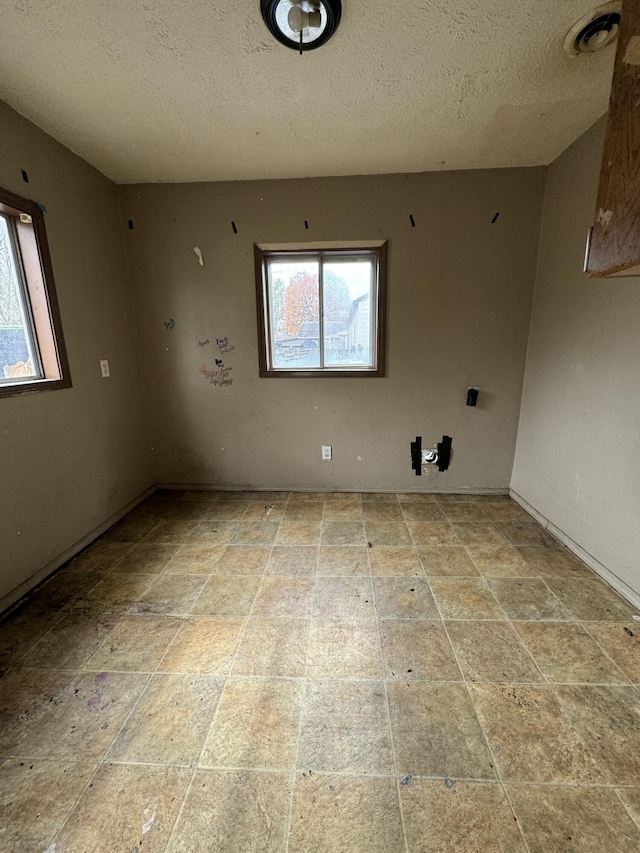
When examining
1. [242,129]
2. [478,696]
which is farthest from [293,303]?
[478,696]

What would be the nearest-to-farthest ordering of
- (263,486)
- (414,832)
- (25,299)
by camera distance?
(414,832)
(25,299)
(263,486)

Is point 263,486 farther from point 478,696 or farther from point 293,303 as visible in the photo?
point 478,696

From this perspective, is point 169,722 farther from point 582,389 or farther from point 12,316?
point 582,389

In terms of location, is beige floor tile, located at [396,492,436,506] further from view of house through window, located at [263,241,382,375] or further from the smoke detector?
the smoke detector

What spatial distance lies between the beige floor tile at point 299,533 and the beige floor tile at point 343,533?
0.17 ft

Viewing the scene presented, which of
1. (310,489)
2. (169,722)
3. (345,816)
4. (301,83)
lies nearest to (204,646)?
(169,722)

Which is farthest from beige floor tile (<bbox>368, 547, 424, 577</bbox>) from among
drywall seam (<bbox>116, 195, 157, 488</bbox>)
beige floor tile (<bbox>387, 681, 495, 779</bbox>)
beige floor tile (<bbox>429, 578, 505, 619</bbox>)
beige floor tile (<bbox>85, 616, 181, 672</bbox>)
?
drywall seam (<bbox>116, 195, 157, 488</bbox>)

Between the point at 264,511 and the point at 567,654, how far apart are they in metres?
1.98

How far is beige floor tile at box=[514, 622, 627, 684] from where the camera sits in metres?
1.27

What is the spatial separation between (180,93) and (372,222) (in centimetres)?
138

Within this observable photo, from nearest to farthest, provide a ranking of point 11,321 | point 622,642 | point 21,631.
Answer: point 622,642 < point 21,631 < point 11,321

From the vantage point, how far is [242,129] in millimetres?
1899

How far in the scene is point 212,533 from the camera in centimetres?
235

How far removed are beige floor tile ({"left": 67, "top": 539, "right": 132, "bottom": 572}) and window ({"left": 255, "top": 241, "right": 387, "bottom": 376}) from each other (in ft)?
5.36
